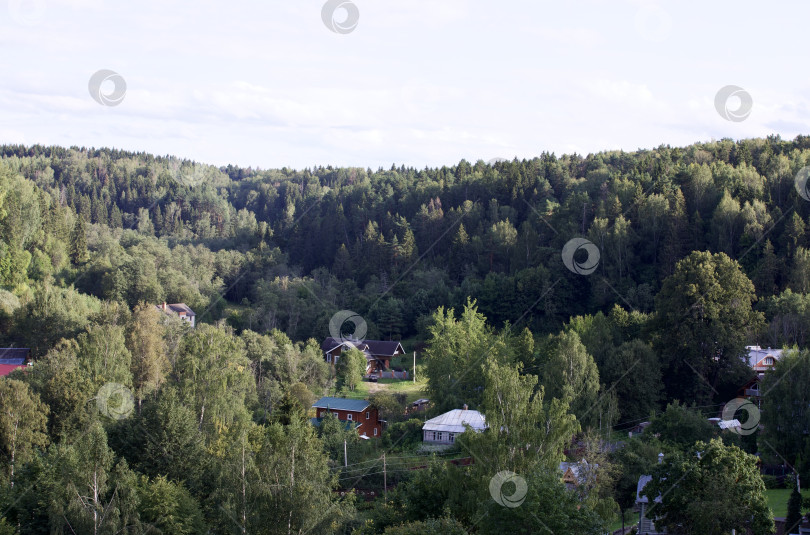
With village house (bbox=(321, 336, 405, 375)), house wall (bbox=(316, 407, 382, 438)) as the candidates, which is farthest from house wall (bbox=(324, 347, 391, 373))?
house wall (bbox=(316, 407, 382, 438))

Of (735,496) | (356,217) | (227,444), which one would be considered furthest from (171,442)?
(356,217)

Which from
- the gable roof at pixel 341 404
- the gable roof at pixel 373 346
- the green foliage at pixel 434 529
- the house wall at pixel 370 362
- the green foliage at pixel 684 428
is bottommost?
the house wall at pixel 370 362

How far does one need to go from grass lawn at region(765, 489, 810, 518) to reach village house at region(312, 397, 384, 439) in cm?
1882

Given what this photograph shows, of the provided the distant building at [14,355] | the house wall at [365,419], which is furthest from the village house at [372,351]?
the distant building at [14,355]

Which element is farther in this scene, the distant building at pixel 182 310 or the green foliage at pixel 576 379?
the distant building at pixel 182 310

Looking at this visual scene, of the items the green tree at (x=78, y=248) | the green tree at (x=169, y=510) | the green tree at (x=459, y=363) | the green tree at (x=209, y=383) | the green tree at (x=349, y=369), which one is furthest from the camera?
the green tree at (x=78, y=248)

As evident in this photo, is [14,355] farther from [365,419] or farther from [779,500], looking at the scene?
[779,500]

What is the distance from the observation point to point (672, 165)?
56156 millimetres

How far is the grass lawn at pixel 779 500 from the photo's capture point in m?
20.7

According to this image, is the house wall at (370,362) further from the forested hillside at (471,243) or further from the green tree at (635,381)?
the green tree at (635,381)

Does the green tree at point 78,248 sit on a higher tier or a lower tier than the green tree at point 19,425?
higher

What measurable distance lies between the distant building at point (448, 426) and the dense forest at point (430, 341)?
1.06m

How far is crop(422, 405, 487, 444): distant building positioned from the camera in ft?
101

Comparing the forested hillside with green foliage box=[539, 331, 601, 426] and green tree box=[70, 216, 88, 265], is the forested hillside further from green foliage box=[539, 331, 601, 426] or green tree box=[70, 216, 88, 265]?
green foliage box=[539, 331, 601, 426]
